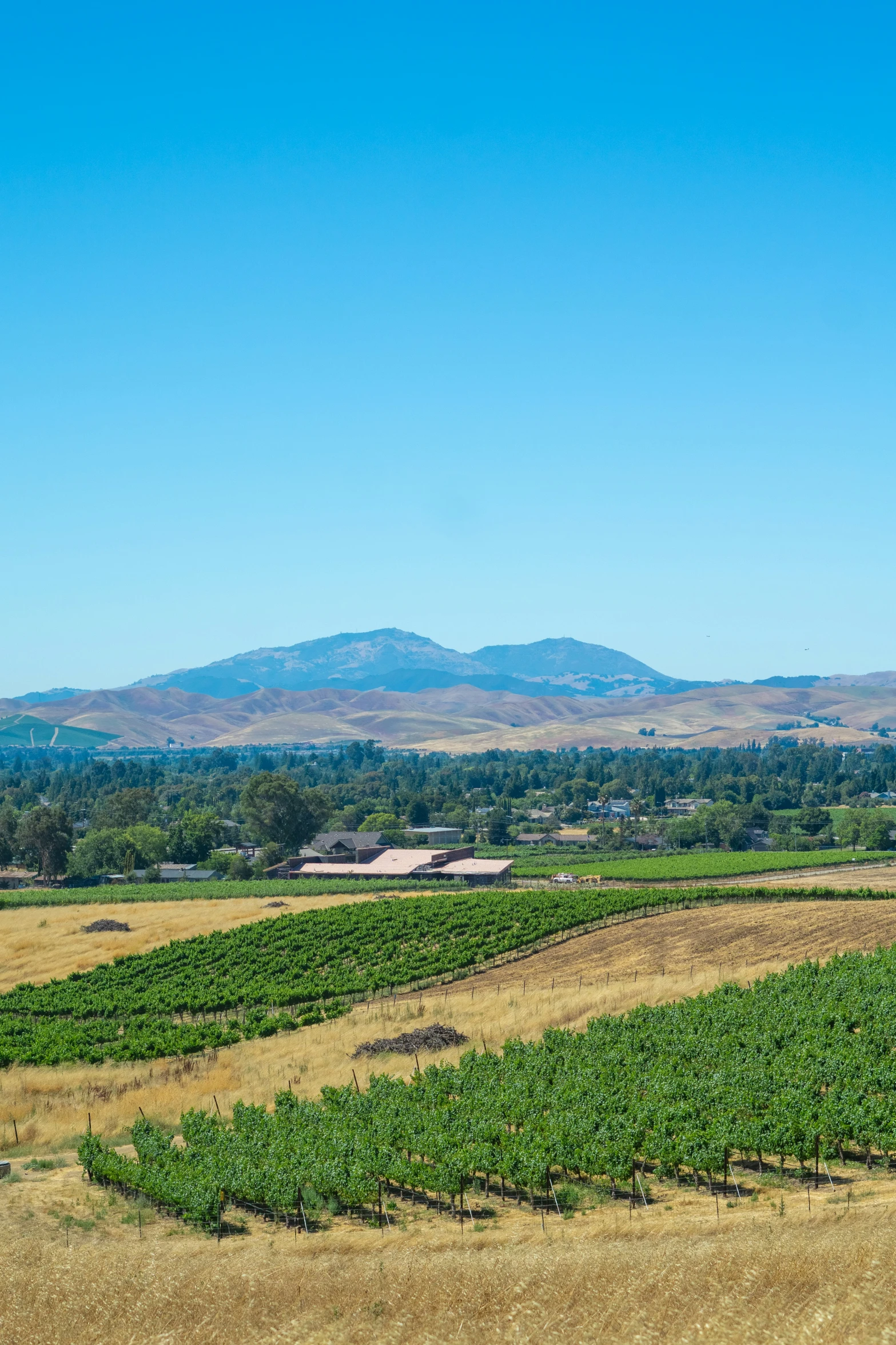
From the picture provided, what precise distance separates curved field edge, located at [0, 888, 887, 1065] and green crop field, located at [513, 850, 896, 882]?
17627mm

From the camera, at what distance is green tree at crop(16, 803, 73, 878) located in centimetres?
12581

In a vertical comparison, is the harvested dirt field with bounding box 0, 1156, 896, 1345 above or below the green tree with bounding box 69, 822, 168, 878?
above

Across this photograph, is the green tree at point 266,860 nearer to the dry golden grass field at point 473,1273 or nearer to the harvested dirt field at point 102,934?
the harvested dirt field at point 102,934

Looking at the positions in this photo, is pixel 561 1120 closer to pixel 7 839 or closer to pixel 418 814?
pixel 7 839

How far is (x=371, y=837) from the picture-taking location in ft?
451

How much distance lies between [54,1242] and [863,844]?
431ft

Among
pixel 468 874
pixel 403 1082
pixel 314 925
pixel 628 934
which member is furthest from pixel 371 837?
pixel 403 1082

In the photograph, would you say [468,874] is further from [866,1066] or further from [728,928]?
[866,1066]

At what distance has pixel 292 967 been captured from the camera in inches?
2527

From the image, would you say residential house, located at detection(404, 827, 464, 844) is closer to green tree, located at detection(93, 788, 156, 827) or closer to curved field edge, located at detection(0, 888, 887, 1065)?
green tree, located at detection(93, 788, 156, 827)

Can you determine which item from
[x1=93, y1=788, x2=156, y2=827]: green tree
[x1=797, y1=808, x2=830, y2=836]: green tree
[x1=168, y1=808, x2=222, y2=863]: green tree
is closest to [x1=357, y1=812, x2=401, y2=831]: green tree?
[x1=168, y1=808, x2=222, y2=863]: green tree

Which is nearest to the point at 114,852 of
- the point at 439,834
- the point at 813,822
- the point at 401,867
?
the point at 401,867

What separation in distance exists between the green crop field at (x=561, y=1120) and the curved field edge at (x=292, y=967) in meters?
14.9

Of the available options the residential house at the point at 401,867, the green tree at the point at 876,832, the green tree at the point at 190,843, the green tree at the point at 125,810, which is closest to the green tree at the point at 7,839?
the green tree at the point at 190,843
